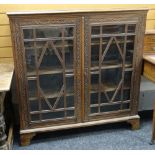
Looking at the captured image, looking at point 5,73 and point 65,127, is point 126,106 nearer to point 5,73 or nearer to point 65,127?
point 65,127

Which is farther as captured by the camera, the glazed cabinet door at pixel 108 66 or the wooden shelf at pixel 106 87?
the wooden shelf at pixel 106 87

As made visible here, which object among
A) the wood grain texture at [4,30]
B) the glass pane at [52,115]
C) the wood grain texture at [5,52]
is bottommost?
the glass pane at [52,115]

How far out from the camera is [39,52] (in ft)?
6.28

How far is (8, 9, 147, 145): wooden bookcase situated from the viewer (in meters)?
1.86

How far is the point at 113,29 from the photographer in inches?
78.5

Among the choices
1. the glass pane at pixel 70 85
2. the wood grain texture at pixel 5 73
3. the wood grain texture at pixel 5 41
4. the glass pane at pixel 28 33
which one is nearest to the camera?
the wood grain texture at pixel 5 73

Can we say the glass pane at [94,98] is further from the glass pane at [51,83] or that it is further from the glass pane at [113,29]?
the glass pane at [113,29]

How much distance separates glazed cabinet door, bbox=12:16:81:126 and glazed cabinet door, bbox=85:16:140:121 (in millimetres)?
109

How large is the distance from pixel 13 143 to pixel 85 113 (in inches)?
27.8

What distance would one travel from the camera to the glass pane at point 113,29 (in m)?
1.97

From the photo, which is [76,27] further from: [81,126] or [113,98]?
[81,126]

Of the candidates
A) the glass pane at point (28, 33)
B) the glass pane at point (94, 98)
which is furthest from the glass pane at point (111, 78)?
the glass pane at point (28, 33)

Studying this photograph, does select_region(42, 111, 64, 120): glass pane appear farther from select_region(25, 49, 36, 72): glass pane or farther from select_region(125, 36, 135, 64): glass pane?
select_region(125, 36, 135, 64): glass pane

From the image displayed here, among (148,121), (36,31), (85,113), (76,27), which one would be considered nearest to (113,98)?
(85,113)
